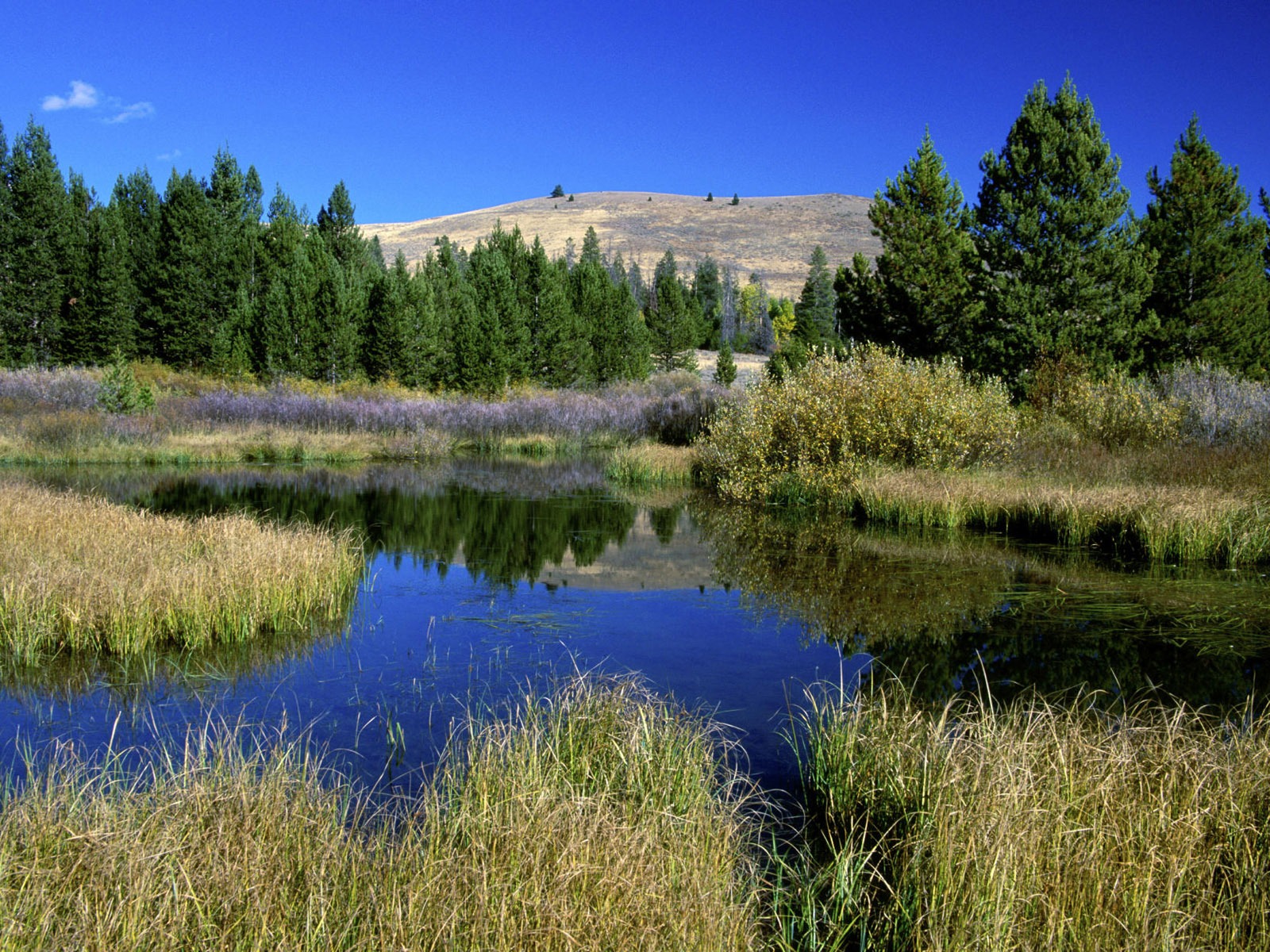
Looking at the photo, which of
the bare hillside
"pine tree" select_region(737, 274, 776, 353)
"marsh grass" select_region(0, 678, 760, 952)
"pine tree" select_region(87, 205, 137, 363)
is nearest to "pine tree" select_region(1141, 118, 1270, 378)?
"marsh grass" select_region(0, 678, 760, 952)

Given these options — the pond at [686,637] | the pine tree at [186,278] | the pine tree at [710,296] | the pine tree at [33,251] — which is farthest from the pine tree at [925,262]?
the pine tree at [710,296]

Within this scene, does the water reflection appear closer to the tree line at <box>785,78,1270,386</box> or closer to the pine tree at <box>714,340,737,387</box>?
the tree line at <box>785,78,1270,386</box>

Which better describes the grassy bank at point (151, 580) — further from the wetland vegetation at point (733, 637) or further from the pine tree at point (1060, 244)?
the pine tree at point (1060, 244)

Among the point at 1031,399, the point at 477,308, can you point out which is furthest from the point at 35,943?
the point at 477,308

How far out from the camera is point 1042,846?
3857 mm

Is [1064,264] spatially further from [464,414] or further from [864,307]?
[464,414]

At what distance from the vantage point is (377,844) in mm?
3783

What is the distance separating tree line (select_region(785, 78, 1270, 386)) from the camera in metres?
22.3

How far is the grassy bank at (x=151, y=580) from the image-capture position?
304 inches

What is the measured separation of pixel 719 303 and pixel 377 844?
7959 cm

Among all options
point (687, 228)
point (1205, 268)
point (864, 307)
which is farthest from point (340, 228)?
point (687, 228)

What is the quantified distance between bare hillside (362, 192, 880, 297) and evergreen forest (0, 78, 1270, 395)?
53.6 m

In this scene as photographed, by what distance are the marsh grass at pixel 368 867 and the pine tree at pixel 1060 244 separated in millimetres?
21119

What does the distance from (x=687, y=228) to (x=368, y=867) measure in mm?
137233
